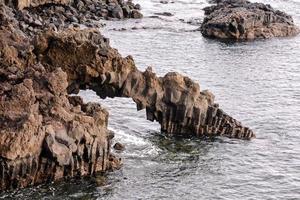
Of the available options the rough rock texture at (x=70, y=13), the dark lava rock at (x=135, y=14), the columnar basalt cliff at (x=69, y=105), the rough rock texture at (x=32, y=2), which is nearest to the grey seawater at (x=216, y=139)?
the columnar basalt cliff at (x=69, y=105)

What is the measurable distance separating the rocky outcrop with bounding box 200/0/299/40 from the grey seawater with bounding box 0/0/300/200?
3.15 metres

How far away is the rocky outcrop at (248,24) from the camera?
113 meters

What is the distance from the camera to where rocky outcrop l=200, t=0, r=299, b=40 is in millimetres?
112938

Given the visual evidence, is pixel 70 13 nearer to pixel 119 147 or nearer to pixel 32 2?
pixel 32 2

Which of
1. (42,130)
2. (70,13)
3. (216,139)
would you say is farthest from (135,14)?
(42,130)

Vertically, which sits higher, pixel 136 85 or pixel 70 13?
pixel 70 13

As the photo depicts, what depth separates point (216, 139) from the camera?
6197 centimetres

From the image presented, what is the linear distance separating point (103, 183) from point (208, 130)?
16620 millimetres

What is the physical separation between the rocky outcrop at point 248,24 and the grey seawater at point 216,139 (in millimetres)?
3153

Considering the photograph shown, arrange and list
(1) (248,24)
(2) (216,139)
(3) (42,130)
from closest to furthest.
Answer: (3) (42,130), (2) (216,139), (1) (248,24)

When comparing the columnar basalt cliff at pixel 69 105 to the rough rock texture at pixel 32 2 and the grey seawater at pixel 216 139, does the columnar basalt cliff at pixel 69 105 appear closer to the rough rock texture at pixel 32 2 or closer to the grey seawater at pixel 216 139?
the grey seawater at pixel 216 139

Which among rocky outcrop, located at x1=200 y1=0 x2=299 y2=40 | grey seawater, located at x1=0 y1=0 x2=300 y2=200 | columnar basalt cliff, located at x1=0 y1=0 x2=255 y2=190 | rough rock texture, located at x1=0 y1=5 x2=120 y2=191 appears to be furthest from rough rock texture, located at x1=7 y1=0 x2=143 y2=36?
rough rock texture, located at x1=0 y1=5 x2=120 y2=191

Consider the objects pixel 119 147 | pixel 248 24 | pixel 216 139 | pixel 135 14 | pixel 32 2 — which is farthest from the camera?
pixel 135 14

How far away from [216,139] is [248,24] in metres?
56.1
